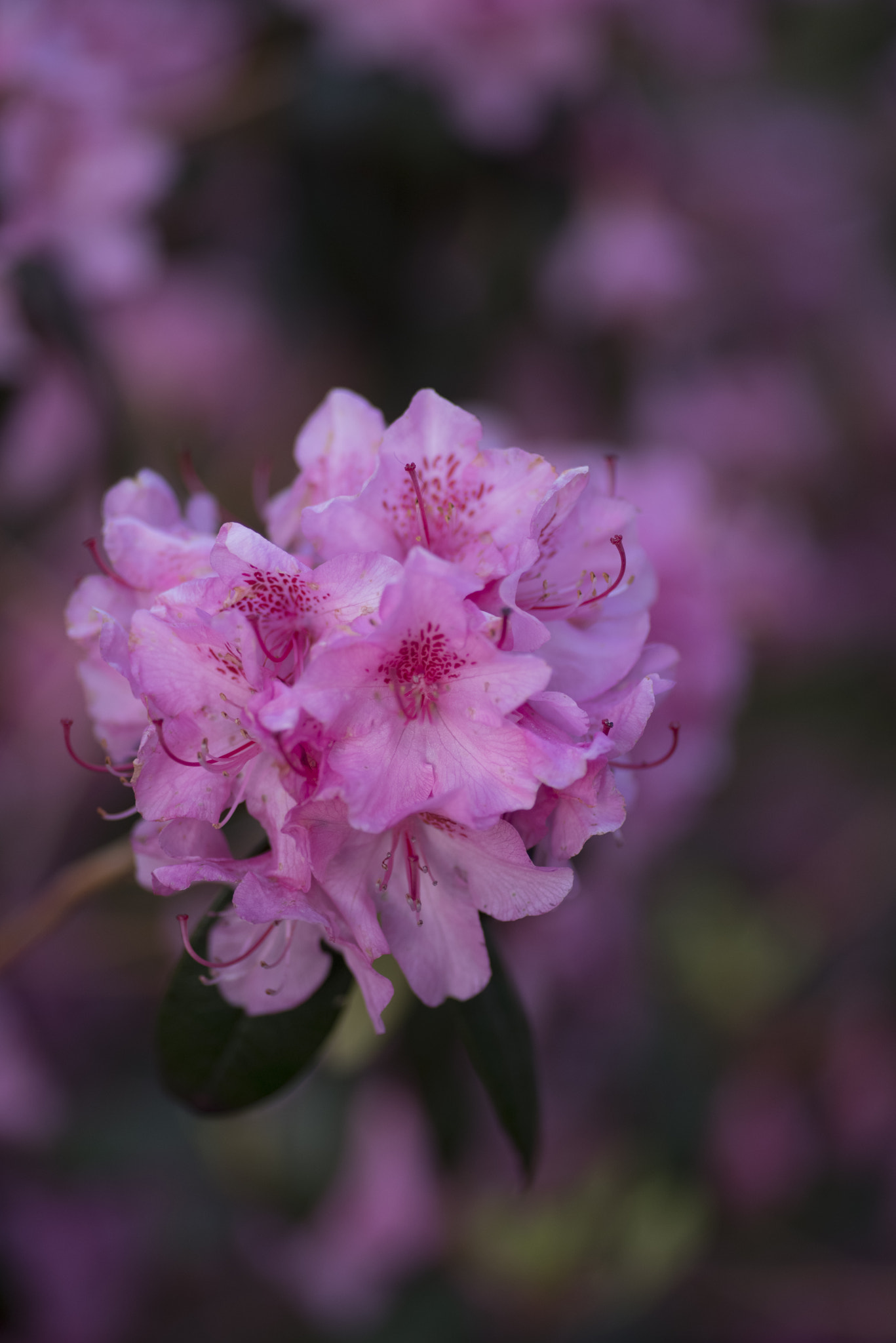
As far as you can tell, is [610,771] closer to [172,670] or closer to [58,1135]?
[172,670]

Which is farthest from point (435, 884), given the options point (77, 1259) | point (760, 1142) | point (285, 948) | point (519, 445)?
point (760, 1142)

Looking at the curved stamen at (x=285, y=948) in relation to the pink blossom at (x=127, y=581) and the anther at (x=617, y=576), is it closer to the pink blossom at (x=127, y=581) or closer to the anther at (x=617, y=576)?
the pink blossom at (x=127, y=581)

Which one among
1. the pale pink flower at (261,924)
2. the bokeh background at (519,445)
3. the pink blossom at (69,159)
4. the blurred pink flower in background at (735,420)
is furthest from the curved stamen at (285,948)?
the blurred pink flower in background at (735,420)

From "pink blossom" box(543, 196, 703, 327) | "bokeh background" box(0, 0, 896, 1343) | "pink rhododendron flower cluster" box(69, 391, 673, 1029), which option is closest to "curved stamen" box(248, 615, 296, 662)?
"pink rhododendron flower cluster" box(69, 391, 673, 1029)

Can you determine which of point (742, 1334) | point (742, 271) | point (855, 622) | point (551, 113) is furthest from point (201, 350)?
point (742, 1334)

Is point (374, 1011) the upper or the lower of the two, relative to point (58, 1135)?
upper

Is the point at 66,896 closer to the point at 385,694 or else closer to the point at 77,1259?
the point at 385,694
